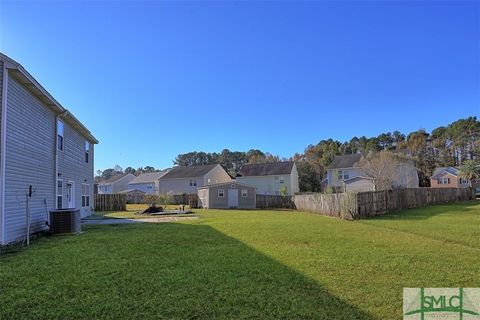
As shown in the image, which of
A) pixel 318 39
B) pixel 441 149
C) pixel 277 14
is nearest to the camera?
pixel 277 14

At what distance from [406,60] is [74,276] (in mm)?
17650

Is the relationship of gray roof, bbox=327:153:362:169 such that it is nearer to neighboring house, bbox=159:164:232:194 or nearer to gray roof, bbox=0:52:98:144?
neighboring house, bbox=159:164:232:194

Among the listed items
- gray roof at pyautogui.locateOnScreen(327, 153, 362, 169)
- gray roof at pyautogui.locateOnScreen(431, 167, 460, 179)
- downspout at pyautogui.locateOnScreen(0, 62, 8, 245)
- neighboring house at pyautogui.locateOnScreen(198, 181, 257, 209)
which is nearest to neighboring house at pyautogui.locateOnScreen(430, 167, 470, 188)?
gray roof at pyautogui.locateOnScreen(431, 167, 460, 179)

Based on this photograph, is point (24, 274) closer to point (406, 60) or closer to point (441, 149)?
point (406, 60)

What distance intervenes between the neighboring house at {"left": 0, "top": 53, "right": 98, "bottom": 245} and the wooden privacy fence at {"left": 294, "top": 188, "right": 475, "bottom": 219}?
14.6 metres

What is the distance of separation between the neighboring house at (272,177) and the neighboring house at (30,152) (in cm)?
3269

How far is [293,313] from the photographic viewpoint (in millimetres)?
4312

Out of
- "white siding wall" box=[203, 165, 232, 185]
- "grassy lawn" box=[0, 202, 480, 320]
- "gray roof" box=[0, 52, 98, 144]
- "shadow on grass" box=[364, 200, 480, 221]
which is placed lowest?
"shadow on grass" box=[364, 200, 480, 221]

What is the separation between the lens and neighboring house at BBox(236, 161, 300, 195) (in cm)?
4747

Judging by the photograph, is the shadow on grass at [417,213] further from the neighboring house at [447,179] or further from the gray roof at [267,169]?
the neighboring house at [447,179]

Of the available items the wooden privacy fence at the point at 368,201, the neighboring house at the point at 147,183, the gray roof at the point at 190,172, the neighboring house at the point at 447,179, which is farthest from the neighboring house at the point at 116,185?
the neighboring house at the point at 447,179

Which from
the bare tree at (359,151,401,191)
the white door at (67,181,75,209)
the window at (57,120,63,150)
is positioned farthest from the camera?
the bare tree at (359,151,401,191)

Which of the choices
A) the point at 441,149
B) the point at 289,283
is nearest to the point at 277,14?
the point at 289,283

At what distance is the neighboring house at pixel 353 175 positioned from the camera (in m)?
40.0
